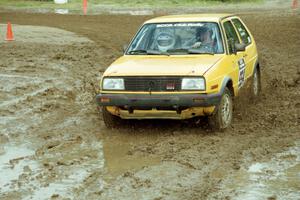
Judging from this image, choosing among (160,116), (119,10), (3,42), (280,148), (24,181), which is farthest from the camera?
(119,10)

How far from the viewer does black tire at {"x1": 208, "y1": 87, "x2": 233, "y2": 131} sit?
8.96 metres

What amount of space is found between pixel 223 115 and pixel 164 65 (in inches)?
42.4

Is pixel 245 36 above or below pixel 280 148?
above

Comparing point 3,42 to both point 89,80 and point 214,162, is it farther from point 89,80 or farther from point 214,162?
point 214,162

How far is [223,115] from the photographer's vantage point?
9.16 metres

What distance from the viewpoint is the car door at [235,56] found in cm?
988

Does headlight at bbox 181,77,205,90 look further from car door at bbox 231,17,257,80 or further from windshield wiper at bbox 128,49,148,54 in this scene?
car door at bbox 231,17,257,80

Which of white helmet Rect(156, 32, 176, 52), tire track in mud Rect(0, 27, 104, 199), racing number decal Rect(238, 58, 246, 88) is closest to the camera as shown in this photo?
tire track in mud Rect(0, 27, 104, 199)

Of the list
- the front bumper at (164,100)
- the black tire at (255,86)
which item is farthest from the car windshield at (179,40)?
the black tire at (255,86)

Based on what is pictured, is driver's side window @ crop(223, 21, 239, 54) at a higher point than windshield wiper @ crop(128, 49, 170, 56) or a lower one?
higher

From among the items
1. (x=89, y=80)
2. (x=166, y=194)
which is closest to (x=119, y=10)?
(x=89, y=80)

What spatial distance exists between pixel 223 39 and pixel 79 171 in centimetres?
350

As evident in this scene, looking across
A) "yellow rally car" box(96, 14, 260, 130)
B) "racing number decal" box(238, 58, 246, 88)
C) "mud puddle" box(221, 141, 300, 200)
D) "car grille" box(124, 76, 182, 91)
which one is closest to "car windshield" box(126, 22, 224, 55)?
"yellow rally car" box(96, 14, 260, 130)

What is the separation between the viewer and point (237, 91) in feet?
32.9
